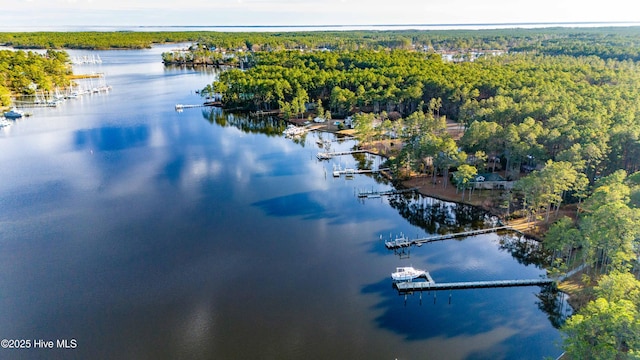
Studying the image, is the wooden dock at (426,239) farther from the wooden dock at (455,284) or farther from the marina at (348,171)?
the marina at (348,171)

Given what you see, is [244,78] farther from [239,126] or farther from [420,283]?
[420,283]

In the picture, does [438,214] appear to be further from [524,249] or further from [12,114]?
[12,114]

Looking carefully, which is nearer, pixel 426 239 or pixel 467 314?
pixel 467 314

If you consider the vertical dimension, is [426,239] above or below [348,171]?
below

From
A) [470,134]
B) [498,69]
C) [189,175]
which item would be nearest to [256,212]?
[189,175]

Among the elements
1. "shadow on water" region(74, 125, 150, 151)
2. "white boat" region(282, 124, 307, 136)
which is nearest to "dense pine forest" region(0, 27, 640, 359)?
"white boat" region(282, 124, 307, 136)

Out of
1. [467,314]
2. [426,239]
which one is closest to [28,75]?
[426,239]
